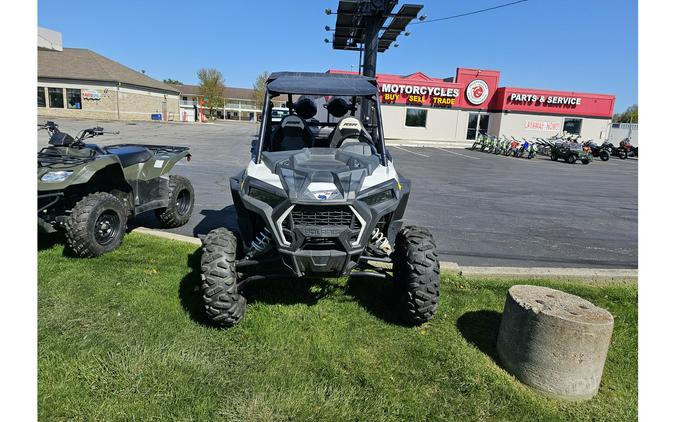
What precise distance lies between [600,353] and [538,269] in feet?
7.68

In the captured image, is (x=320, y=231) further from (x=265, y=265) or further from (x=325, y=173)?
(x=265, y=265)

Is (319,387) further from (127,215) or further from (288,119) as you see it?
(127,215)

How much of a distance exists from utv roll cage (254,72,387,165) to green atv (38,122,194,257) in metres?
2.34

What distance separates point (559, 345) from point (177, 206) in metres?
5.88

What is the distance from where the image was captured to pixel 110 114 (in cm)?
4425

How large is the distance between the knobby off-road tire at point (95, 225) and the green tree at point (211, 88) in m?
71.8

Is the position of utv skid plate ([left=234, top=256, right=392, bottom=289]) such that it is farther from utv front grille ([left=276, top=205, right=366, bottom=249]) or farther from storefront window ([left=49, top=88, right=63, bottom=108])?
storefront window ([left=49, top=88, right=63, bottom=108])

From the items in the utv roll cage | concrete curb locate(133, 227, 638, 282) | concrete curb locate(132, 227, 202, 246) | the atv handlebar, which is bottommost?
concrete curb locate(132, 227, 202, 246)

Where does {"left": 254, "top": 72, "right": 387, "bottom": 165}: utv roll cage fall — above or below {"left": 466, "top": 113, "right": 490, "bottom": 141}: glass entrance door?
below

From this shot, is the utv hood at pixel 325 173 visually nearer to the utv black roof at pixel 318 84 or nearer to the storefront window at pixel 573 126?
the utv black roof at pixel 318 84

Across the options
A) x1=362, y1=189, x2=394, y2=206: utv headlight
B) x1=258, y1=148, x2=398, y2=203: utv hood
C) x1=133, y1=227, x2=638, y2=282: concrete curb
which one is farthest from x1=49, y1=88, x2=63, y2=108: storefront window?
x1=362, y1=189, x2=394, y2=206: utv headlight

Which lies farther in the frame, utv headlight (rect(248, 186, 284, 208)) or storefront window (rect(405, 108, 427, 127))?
storefront window (rect(405, 108, 427, 127))

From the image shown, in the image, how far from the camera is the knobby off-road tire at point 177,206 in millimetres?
6539

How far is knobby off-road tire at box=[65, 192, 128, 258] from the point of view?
15.8ft
